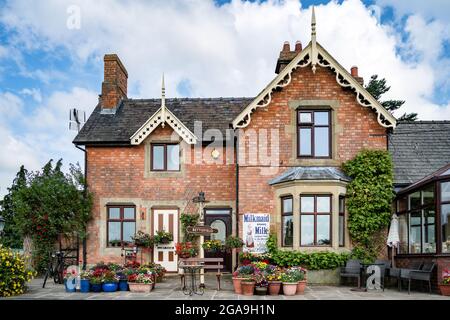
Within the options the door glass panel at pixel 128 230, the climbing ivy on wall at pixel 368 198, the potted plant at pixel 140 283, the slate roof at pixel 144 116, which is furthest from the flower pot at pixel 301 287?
the door glass panel at pixel 128 230

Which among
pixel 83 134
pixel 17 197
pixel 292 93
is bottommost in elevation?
pixel 17 197

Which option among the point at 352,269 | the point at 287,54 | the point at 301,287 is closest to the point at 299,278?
the point at 301,287

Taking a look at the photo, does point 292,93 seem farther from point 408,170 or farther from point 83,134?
point 83,134

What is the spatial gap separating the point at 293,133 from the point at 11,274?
33.8 feet

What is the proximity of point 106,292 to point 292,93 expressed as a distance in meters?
9.36

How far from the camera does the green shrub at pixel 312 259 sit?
682 inches

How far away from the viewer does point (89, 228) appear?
A: 20375mm

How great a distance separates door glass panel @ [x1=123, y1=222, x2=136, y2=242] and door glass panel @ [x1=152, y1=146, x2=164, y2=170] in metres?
2.41

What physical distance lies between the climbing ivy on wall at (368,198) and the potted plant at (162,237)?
22.5ft

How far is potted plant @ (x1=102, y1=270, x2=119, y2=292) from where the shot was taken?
15203mm

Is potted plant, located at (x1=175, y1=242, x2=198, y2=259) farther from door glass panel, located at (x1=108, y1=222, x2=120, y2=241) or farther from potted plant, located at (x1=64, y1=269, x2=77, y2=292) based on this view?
door glass panel, located at (x1=108, y1=222, x2=120, y2=241)

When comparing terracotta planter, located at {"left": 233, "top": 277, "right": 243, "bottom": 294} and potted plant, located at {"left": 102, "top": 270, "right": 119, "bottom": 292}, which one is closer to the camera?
terracotta planter, located at {"left": 233, "top": 277, "right": 243, "bottom": 294}

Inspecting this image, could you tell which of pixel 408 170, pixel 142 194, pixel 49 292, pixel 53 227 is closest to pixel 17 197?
pixel 53 227

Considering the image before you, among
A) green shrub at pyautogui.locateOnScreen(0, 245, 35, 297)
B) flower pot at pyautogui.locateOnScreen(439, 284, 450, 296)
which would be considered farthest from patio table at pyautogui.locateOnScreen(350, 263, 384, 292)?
green shrub at pyautogui.locateOnScreen(0, 245, 35, 297)
